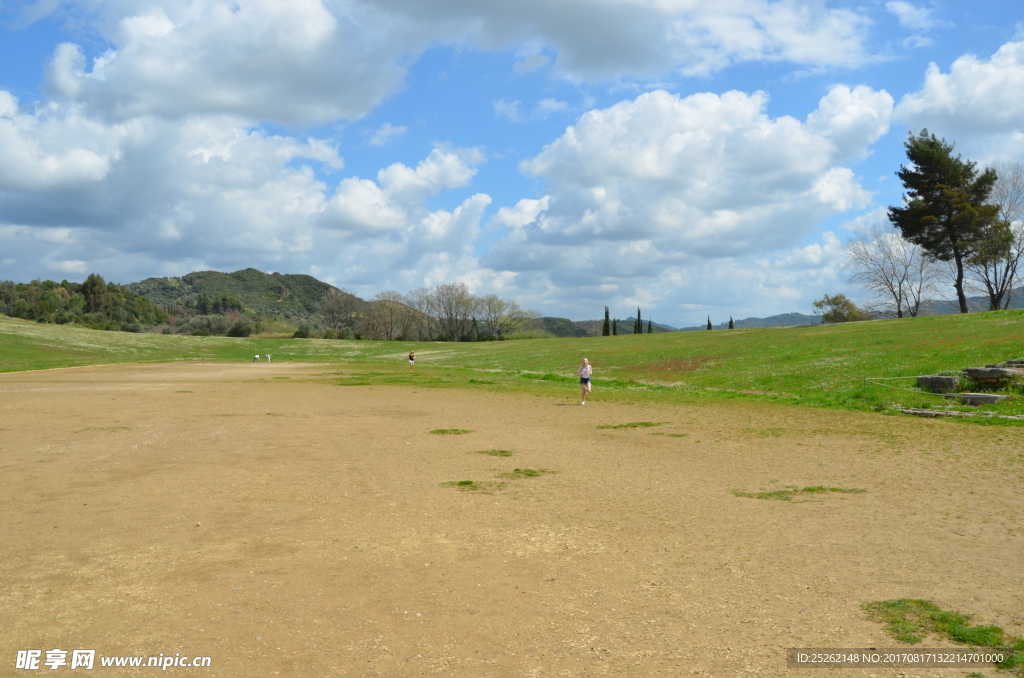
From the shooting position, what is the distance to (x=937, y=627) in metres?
5.31

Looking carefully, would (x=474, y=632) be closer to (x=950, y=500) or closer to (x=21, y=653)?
(x=21, y=653)

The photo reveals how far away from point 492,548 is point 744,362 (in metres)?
29.9

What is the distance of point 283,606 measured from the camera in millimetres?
5906

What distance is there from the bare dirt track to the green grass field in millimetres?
8709

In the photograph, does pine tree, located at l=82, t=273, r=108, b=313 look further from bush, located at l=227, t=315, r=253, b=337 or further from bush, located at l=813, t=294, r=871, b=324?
bush, located at l=813, t=294, r=871, b=324

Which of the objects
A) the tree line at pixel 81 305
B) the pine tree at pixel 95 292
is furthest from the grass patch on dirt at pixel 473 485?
the pine tree at pixel 95 292

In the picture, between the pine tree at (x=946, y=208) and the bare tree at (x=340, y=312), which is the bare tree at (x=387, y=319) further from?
the pine tree at (x=946, y=208)

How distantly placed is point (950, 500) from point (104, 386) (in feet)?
111

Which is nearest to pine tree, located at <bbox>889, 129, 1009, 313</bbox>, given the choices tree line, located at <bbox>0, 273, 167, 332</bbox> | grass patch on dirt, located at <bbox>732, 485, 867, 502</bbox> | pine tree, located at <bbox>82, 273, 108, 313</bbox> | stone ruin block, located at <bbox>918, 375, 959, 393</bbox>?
stone ruin block, located at <bbox>918, 375, 959, 393</bbox>

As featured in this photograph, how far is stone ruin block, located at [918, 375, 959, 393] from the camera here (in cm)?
Answer: 2120

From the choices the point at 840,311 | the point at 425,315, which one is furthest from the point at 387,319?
the point at 840,311

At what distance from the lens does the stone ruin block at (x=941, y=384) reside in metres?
Result: 21.2

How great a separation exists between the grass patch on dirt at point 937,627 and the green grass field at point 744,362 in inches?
566

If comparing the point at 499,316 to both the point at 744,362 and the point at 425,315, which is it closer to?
the point at 425,315
